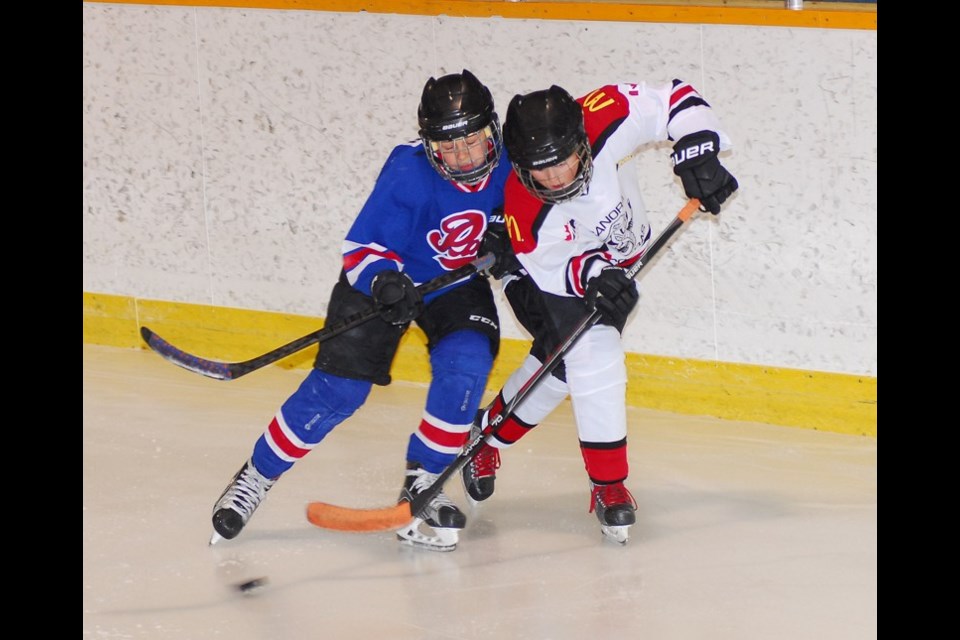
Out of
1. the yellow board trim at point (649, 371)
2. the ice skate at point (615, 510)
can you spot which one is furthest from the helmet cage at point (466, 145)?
the yellow board trim at point (649, 371)

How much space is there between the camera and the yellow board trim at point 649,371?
3.83m

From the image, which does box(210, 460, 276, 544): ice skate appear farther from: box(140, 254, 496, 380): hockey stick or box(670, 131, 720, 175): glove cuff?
box(670, 131, 720, 175): glove cuff

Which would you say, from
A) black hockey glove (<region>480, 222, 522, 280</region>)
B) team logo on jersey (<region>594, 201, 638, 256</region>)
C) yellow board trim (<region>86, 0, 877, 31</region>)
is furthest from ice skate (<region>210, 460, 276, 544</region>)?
yellow board trim (<region>86, 0, 877, 31</region>)

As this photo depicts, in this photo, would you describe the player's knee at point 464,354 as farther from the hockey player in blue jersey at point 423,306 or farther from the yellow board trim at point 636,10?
the yellow board trim at point 636,10

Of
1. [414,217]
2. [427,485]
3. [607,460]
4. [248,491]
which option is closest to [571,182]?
[414,217]

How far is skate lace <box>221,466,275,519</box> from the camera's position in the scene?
328 cm

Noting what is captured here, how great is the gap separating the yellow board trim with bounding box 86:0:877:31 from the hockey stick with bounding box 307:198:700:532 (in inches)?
33.3

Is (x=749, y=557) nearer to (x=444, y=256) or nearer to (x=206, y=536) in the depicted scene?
(x=444, y=256)

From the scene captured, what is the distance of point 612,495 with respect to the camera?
3236 mm

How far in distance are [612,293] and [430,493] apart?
1.92ft

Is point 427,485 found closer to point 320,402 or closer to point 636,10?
point 320,402

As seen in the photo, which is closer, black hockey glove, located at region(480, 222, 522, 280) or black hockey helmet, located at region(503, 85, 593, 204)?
black hockey helmet, located at region(503, 85, 593, 204)

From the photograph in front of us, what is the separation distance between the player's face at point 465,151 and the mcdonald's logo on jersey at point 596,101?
272mm

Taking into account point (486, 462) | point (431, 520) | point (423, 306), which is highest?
point (423, 306)
